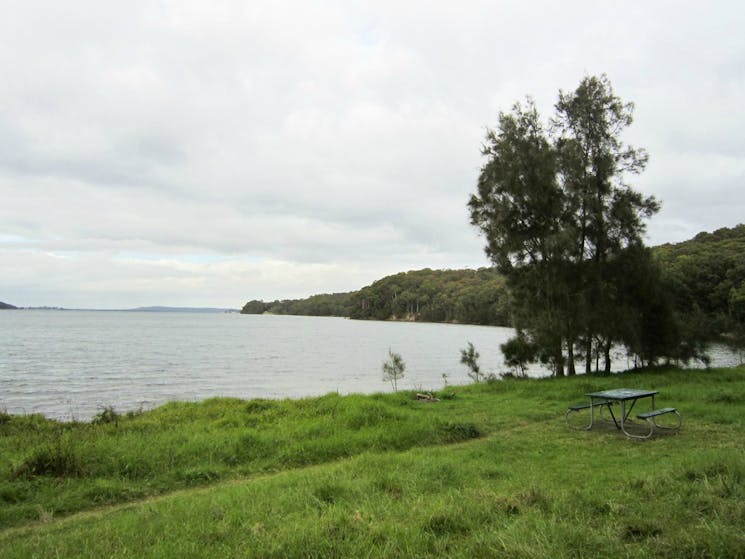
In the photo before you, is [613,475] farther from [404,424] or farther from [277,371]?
[277,371]

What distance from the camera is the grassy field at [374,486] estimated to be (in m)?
4.31

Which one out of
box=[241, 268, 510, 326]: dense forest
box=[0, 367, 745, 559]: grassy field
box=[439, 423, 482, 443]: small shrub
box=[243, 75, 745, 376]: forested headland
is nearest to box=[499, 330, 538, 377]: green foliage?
box=[243, 75, 745, 376]: forested headland

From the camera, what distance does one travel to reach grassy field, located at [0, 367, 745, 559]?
14.1ft

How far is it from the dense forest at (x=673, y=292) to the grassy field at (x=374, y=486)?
13.4 metres

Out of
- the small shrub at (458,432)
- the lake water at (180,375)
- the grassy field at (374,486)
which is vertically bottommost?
the lake water at (180,375)

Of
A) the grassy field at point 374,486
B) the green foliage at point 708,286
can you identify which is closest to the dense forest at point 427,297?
the green foliage at point 708,286

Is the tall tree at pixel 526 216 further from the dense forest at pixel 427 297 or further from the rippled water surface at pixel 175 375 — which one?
the dense forest at pixel 427 297

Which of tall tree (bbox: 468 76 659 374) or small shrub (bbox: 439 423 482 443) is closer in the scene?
small shrub (bbox: 439 423 482 443)

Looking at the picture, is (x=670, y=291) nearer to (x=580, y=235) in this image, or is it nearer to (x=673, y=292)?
(x=673, y=292)

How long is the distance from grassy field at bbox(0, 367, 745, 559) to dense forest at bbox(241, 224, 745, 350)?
13.4 metres

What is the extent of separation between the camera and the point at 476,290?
454ft

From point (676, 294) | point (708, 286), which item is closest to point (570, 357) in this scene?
point (676, 294)

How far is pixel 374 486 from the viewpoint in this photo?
21.2 feet

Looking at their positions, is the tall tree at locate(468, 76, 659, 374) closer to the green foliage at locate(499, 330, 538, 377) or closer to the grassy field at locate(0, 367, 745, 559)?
the green foliage at locate(499, 330, 538, 377)
